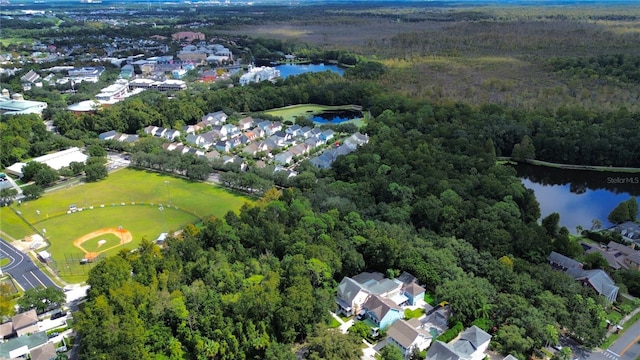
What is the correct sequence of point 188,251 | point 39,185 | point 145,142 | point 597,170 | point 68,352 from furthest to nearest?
point 145,142, point 597,170, point 39,185, point 188,251, point 68,352

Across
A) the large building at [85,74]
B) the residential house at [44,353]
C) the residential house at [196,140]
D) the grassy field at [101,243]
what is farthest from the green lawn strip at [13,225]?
the large building at [85,74]

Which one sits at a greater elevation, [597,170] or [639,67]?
[639,67]

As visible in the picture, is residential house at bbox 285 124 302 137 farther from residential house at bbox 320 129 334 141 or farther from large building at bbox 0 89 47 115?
large building at bbox 0 89 47 115

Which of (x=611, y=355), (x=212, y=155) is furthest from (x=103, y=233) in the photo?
(x=611, y=355)

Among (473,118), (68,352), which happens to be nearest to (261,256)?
(68,352)

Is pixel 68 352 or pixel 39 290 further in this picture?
pixel 39 290

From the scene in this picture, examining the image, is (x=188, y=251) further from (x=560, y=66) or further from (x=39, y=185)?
(x=560, y=66)

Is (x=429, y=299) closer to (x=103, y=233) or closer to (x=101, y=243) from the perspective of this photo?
(x=101, y=243)

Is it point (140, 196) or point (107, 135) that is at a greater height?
point (107, 135)
